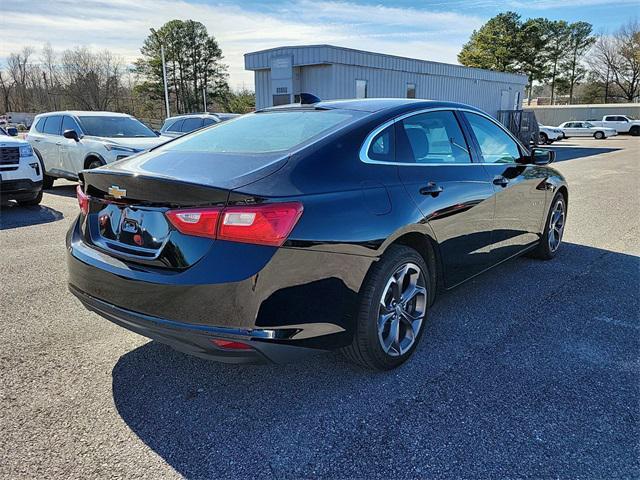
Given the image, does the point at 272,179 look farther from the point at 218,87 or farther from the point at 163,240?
the point at 218,87

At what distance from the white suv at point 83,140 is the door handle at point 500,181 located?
6.77 metres

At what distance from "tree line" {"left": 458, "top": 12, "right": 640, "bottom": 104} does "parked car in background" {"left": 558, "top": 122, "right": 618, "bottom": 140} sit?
18.1m

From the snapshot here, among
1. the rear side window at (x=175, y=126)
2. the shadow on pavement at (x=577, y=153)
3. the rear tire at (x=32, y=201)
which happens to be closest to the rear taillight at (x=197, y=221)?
the rear tire at (x=32, y=201)

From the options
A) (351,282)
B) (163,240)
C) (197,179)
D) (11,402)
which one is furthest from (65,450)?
(351,282)

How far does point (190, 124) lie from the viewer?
12570 millimetres

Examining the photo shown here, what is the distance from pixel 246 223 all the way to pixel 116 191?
2.80 feet

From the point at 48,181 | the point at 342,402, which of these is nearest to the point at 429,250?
the point at 342,402

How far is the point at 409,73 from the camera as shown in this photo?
67.7ft

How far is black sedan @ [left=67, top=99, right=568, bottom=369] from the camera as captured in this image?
7.26 feet

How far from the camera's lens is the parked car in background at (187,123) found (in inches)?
482

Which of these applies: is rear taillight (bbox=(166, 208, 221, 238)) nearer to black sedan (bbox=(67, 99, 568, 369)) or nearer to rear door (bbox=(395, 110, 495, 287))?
black sedan (bbox=(67, 99, 568, 369))

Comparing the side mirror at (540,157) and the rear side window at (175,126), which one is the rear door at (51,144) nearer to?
the rear side window at (175,126)

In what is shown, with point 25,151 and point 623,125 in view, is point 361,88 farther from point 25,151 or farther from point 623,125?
point 623,125

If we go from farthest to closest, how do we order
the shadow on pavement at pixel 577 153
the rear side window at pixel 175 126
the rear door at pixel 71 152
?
the shadow on pavement at pixel 577 153, the rear side window at pixel 175 126, the rear door at pixel 71 152
